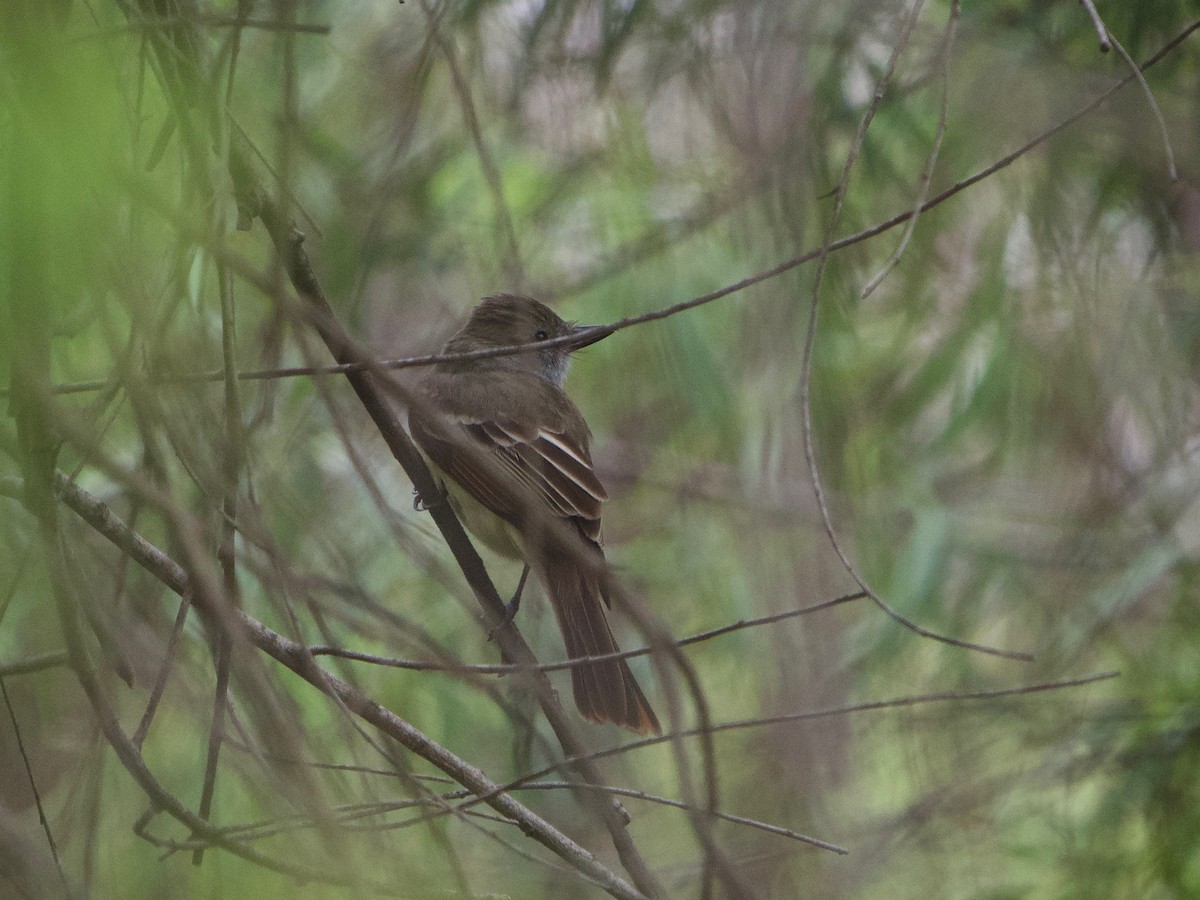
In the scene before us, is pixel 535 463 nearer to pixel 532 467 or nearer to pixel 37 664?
pixel 532 467

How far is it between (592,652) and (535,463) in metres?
0.74

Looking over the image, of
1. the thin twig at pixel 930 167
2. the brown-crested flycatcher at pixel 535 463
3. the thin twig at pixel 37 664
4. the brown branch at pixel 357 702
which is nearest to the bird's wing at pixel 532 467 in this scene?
the brown-crested flycatcher at pixel 535 463

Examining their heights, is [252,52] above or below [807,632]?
above

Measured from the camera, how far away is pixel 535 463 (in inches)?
155

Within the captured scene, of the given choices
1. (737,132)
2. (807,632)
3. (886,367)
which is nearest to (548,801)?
(807,632)

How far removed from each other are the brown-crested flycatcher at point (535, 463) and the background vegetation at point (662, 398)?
0.15 meters

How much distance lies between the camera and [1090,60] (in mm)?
3934

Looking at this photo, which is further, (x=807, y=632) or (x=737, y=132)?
(x=807, y=632)

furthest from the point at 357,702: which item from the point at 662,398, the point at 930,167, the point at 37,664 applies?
the point at 662,398

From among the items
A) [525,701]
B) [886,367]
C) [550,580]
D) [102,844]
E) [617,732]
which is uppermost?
[886,367]

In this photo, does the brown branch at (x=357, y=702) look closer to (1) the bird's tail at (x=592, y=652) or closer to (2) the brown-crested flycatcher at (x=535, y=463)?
(2) the brown-crested flycatcher at (x=535, y=463)

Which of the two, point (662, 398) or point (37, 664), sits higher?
point (662, 398)

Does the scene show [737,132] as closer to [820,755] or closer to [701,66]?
[701,66]

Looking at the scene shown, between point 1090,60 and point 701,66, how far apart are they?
3.94 feet
